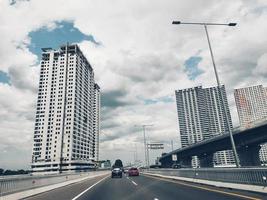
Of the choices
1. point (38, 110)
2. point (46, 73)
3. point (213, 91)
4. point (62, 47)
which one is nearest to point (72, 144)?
point (38, 110)

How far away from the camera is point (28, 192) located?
572 inches

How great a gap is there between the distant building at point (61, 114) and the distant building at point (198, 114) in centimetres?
6379

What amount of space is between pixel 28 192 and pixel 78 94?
161 meters

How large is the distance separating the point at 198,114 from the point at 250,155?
238 feet

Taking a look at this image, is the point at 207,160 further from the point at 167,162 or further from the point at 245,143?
the point at 167,162

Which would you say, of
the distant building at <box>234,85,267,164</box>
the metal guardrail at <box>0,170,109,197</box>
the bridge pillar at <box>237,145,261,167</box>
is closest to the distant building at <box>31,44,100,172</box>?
the bridge pillar at <box>237,145,261,167</box>

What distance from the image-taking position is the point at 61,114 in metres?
158

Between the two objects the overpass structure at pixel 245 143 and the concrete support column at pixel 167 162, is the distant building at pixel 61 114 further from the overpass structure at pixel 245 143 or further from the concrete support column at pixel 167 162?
the overpass structure at pixel 245 143

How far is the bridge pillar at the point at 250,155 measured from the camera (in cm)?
7028

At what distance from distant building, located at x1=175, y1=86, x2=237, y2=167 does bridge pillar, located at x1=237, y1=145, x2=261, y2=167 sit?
168 feet

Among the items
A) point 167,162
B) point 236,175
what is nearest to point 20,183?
point 236,175

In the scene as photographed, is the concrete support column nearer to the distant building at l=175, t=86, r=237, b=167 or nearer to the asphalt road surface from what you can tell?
the distant building at l=175, t=86, r=237, b=167

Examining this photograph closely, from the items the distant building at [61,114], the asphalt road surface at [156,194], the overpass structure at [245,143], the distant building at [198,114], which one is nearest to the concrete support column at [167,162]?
the distant building at [198,114]

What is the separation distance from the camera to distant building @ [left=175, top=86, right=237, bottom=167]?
13325 cm
